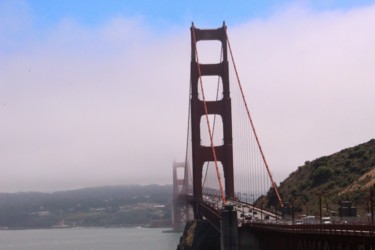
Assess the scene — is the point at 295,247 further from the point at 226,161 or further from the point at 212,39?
the point at 212,39

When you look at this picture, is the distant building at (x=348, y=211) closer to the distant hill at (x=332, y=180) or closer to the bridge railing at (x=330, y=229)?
the bridge railing at (x=330, y=229)

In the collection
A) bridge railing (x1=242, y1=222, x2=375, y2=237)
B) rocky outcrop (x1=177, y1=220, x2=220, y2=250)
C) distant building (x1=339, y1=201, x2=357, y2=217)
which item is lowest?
rocky outcrop (x1=177, y1=220, x2=220, y2=250)

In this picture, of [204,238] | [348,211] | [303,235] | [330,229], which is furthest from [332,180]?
[330,229]

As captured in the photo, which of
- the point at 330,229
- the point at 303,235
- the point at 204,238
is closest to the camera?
the point at 330,229

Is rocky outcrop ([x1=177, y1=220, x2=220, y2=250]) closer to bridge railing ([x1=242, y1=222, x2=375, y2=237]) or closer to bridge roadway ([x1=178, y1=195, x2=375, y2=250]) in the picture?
bridge roadway ([x1=178, y1=195, x2=375, y2=250])

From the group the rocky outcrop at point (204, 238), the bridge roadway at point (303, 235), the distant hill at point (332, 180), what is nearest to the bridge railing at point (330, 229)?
the bridge roadway at point (303, 235)

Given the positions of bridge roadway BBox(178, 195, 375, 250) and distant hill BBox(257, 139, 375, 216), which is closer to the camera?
bridge roadway BBox(178, 195, 375, 250)

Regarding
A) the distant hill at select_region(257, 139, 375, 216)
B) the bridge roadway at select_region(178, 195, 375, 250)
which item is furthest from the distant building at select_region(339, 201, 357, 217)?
the distant hill at select_region(257, 139, 375, 216)

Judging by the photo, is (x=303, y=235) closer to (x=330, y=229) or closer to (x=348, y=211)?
(x=348, y=211)
